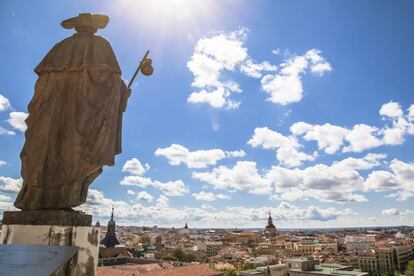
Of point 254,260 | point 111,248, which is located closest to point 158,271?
point 111,248

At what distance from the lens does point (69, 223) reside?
337 centimetres

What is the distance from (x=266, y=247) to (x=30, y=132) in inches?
4118

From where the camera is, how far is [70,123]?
3.75 meters

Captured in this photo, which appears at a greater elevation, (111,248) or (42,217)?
(42,217)

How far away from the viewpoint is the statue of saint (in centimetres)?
356

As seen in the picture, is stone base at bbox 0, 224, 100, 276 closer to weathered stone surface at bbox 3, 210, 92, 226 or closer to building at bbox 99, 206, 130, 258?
weathered stone surface at bbox 3, 210, 92, 226

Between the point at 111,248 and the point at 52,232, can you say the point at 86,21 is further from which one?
the point at 111,248

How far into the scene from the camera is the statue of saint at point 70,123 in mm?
3564

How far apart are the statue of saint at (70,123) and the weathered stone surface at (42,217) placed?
12 centimetres

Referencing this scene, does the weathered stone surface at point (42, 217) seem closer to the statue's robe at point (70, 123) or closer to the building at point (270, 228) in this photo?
the statue's robe at point (70, 123)

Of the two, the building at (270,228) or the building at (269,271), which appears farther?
the building at (270,228)

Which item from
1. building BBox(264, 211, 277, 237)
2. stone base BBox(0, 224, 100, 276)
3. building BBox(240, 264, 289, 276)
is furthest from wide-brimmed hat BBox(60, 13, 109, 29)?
building BBox(264, 211, 277, 237)

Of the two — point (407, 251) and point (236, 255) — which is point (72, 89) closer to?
point (236, 255)

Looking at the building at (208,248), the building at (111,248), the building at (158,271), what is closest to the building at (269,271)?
the building at (158,271)
